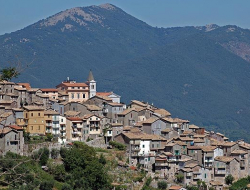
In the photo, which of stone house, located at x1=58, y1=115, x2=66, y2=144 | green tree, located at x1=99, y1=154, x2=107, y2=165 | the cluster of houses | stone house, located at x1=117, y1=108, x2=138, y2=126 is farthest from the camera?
stone house, located at x1=117, y1=108, x2=138, y2=126

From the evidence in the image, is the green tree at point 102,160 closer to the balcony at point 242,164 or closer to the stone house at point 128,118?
the stone house at point 128,118

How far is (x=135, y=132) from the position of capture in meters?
67.4

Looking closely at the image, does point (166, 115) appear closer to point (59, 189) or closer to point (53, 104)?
point (53, 104)

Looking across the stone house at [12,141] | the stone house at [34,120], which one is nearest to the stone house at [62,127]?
the stone house at [34,120]

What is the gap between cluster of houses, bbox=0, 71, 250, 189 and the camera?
6438 cm

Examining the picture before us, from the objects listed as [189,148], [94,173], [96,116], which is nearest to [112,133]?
[96,116]

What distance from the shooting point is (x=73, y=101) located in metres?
73.1

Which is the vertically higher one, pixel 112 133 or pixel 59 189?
pixel 112 133

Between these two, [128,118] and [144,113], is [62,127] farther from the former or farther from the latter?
[144,113]

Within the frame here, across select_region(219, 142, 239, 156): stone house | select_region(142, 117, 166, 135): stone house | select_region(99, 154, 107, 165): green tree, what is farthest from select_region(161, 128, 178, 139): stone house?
select_region(99, 154, 107, 165): green tree

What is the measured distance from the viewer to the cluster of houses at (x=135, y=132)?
64.4 m

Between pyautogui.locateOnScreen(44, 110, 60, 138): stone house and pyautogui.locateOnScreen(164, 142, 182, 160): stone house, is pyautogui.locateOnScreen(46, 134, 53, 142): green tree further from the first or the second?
pyautogui.locateOnScreen(164, 142, 182, 160): stone house

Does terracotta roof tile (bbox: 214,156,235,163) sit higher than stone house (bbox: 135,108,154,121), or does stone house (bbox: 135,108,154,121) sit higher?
stone house (bbox: 135,108,154,121)

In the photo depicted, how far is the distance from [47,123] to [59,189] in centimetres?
1227
